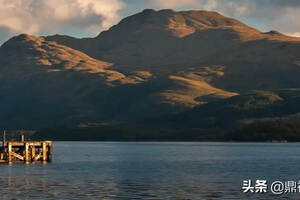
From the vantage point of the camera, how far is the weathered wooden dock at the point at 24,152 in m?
136

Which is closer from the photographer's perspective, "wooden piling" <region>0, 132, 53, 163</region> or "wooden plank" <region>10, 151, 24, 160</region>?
"wooden piling" <region>0, 132, 53, 163</region>

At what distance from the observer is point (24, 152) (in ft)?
461

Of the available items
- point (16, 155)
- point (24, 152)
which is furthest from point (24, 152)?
point (16, 155)

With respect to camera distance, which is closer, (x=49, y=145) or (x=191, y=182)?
(x=191, y=182)

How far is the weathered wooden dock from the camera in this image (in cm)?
13638

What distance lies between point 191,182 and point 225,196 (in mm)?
18102

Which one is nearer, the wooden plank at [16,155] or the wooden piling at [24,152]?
the wooden piling at [24,152]

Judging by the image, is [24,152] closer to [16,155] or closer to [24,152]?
[24,152]

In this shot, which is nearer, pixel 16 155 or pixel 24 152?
pixel 16 155

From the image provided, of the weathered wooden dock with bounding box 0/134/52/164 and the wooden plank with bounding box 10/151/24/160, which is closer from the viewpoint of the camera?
the weathered wooden dock with bounding box 0/134/52/164

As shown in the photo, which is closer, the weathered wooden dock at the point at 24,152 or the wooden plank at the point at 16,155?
the weathered wooden dock at the point at 24,152

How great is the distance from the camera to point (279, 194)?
78.8 metres

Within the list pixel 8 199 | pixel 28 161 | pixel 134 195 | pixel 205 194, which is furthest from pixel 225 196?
pixel 28 161

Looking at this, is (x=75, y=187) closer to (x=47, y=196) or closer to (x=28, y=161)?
(x=47, y=196)
